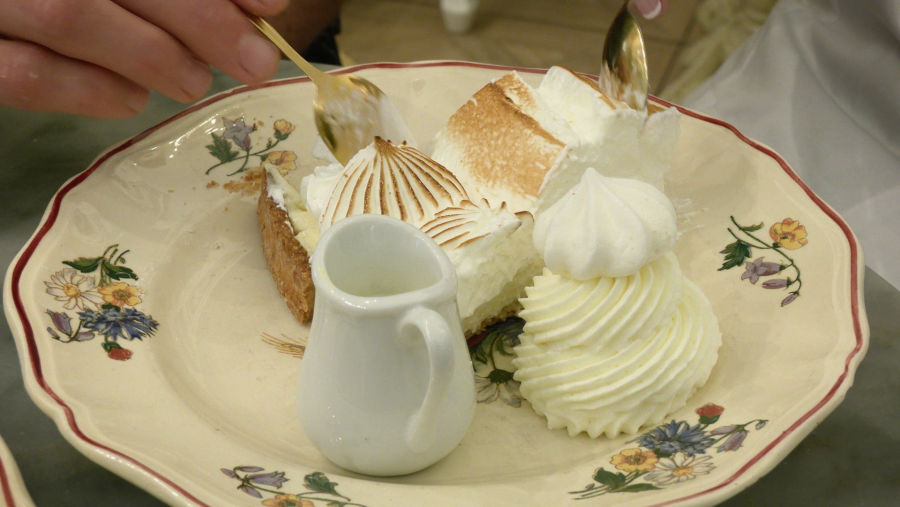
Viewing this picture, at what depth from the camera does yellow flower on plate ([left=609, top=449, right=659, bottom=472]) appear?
995 mm

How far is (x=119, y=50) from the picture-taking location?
132 cm

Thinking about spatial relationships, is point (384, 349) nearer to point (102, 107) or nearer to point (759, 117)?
point (102, 107)

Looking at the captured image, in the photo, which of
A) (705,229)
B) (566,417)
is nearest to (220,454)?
(566,417)

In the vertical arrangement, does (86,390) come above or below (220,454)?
above

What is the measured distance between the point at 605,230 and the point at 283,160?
82 centimetres

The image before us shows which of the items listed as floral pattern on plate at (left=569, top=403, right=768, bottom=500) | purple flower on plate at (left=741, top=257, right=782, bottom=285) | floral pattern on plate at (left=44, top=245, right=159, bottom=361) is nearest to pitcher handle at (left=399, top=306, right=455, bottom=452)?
floral pattern on plate at (left=569, top=403, right=768, bottom=500)

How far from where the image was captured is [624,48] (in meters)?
1.51

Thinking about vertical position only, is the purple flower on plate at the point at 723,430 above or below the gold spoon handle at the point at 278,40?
below

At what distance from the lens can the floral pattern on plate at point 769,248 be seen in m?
1.31

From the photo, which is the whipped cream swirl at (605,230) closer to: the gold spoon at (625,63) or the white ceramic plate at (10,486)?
the gold spoon at (625,63)

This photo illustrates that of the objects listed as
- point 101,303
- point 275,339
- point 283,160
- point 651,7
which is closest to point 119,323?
point 101,303

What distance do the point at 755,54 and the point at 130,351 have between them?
5.95ft

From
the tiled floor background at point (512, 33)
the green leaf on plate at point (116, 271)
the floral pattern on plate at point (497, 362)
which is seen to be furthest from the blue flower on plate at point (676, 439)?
the tiled floor background at point (512, 33)

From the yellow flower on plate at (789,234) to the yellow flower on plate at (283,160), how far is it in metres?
0.98
